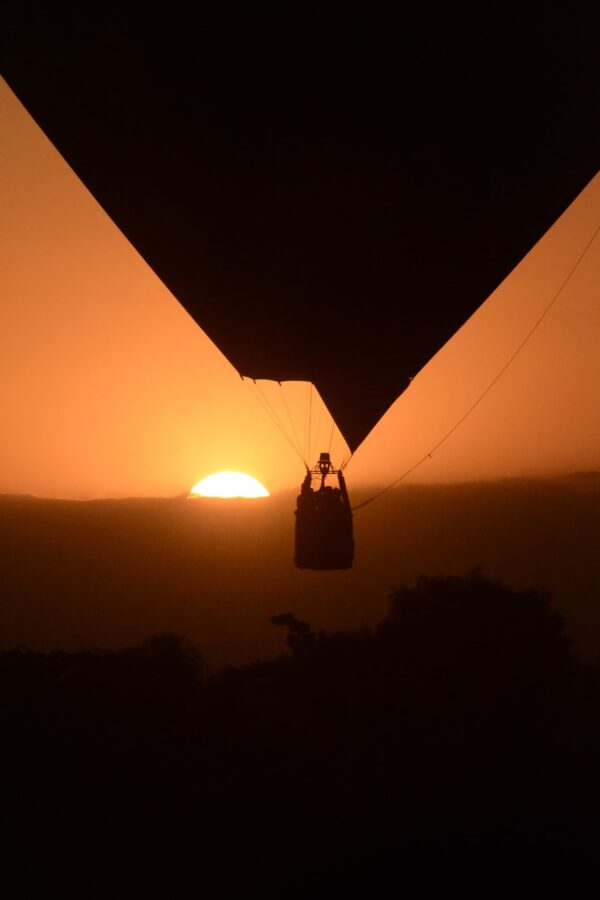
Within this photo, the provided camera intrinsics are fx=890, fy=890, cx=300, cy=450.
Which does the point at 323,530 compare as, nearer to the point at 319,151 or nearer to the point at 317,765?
the point at 319,151

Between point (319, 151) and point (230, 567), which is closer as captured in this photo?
point (319, 151)

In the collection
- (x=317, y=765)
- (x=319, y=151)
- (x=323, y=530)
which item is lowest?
(x=317, y=765)

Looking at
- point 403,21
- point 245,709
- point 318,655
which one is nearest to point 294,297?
point 403,21

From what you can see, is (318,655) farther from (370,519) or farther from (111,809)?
(111,809)

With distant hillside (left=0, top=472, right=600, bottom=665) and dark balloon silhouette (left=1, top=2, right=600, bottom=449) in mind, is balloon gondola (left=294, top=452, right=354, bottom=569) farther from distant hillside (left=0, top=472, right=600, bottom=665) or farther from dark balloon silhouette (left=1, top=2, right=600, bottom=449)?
distant hillside (left=0, top=472, right=600, bottom=665)

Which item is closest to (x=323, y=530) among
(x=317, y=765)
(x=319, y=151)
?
(x=319, y=151)

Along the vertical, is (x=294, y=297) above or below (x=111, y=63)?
below
